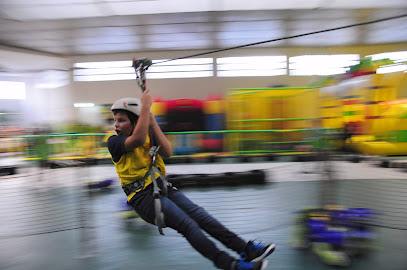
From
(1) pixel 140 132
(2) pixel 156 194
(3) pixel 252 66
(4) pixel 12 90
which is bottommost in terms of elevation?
(2) pixel 156 194

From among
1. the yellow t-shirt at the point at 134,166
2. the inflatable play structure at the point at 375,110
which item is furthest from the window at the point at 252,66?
the yellow t-shirt at the point at 134,166

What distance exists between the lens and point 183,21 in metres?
8.95

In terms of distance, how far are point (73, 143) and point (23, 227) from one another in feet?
15.9

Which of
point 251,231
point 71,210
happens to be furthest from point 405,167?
point 71,210

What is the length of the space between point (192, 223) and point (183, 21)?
8305 millimetres

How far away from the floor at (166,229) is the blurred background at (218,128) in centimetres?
2

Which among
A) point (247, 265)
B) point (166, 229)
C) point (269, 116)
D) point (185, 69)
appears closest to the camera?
point (247, 265)

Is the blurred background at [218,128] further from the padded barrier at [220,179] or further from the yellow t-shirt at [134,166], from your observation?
the yellow t-shirt at [134,166]

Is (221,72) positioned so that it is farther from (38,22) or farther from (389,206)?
(389,206)

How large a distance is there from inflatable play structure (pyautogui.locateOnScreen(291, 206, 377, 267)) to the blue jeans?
0.71 meters

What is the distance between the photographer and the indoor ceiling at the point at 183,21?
25.4 ft

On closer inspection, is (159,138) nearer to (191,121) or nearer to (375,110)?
(191,121)

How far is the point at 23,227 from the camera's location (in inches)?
127

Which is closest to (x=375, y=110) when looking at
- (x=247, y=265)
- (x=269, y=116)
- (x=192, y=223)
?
(x=269, y=116)
